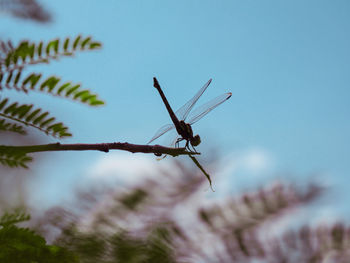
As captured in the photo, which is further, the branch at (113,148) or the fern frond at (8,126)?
the fern frond at (8,126)

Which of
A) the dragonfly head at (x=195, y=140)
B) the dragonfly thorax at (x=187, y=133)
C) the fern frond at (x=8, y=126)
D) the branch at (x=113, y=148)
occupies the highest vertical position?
the dragonfly thorax at (x=187, y=133)

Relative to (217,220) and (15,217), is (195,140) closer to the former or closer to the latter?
(15,217)

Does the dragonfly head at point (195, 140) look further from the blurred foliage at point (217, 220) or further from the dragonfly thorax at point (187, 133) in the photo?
the blurred foliage at point (217, 220)

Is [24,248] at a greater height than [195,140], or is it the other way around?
[195,140]

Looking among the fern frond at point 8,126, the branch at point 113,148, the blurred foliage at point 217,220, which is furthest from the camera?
the blurred foliage at point 217,220

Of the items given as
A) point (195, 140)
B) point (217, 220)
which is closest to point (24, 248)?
point (195, 140)

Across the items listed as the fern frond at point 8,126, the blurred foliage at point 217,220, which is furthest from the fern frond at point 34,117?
the blurred foliage at point 217,220

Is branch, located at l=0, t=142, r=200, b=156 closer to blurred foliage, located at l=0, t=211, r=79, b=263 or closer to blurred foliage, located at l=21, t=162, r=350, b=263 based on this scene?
blurred foliage, located at l=0, t=211, r=79, b=263

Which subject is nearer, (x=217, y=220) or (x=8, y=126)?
(x=8, y=126)

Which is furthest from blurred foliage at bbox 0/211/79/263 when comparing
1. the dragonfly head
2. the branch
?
the dragonfly head

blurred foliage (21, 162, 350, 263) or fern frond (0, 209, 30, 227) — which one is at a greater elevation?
blurred foliage (21, 162, 350, 263)

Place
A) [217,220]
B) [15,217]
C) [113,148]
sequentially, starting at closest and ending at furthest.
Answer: [113,148] < [15,217] < [217,220]
